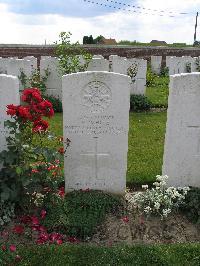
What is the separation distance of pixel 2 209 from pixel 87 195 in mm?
1059

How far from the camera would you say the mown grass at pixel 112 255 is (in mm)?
4004

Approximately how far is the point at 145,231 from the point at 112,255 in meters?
0.71

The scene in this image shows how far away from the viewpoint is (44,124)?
14.9 ft

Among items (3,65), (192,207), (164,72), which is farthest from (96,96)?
(164,72)

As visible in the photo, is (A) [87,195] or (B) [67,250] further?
(A) [87,195]

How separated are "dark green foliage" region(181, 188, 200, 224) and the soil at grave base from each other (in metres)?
0.08

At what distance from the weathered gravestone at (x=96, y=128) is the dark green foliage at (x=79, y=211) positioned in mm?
238

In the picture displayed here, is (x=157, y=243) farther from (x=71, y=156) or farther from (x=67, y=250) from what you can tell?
(x=71, y=156)

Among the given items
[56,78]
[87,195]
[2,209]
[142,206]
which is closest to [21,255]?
[2,209]

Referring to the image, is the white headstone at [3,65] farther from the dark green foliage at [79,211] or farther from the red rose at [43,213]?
the red rose at [43,213]

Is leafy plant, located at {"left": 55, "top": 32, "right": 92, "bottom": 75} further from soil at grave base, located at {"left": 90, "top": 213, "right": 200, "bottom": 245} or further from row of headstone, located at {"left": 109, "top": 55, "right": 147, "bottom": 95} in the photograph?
soil at grave base, located at {"left": 90, "top": 213, "right": 200, "bottom": 245}

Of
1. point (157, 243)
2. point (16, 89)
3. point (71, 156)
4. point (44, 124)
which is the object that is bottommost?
point (157, 243)

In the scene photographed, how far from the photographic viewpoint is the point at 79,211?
478 cm

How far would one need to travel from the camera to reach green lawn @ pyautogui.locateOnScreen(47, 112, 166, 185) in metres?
6.24
